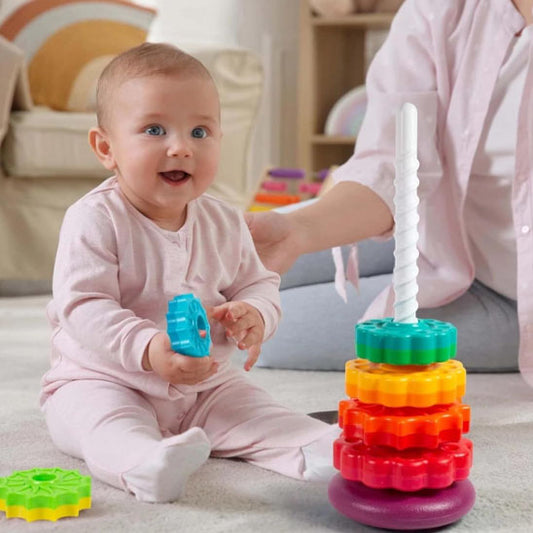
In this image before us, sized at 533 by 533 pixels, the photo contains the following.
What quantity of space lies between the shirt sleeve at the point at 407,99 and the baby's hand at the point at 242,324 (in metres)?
0.48

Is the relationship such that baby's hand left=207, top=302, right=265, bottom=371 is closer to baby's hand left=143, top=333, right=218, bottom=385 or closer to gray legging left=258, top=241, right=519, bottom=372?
baby's hand left=143, top=333, right=218, bottom=385

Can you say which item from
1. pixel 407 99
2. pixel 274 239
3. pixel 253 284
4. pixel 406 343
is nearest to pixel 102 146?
pixel 253 284

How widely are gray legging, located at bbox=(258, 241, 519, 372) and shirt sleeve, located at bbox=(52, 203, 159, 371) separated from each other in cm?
61

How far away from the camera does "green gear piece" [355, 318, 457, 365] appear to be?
2.58ft

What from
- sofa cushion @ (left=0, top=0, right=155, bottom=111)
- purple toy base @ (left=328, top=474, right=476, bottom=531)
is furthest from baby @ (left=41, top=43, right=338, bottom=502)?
sofa cushion @ (left=0, top=0, right=155, bottom=111)

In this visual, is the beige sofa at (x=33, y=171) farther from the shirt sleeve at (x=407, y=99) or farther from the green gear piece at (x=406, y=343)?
the green gear piece at (x=406, y=343)

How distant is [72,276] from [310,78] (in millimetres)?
2766

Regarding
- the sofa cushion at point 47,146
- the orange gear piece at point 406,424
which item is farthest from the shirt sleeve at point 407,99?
the sofa cushion at point 47,146

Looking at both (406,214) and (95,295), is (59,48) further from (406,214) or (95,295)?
(406,214)

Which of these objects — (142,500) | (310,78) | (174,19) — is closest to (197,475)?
(142,500)

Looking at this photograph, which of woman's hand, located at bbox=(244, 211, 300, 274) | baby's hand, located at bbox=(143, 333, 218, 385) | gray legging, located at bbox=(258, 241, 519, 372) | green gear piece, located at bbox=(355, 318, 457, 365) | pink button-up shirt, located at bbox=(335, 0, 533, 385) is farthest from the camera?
gray legging, located at bbox=(258, 241, 519, 372)

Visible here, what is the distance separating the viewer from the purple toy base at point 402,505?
80 cm

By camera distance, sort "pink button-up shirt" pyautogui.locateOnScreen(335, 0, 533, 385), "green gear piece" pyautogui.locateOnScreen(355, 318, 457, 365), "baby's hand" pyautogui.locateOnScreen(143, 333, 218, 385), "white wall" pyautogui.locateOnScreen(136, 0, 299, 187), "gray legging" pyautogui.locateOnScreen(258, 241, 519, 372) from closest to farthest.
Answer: "green gear piece" pyautogui.locateOnScreen(355, 318, 457, 365), "baby's hand" pyautogui.locateOnScreen(143, 333, 218, 385), "pink button-up shirt" pyautogui.locateOnScreen(335, 0, 533, 385), "gray legging" pyautogui.locateOnScreen(258, 241, 519, 372), "white wall" pyautogui.locateOnScreen(136, 0, 299, 187)

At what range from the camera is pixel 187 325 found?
33.9 inches
